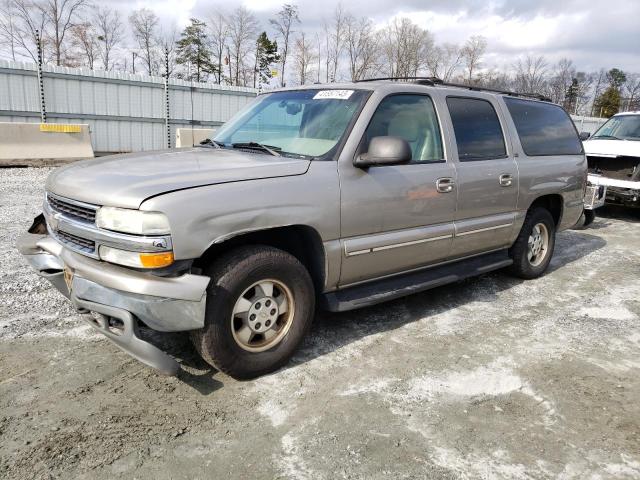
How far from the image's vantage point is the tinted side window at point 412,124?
12.2ft

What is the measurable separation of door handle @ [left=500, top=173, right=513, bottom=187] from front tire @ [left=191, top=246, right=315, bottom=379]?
2.31 metres

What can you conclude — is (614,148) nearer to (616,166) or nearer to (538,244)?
(616,166)

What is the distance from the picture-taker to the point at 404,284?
157 inches

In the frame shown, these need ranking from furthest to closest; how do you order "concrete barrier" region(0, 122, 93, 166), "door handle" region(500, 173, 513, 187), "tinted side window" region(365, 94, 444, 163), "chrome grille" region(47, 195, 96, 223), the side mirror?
"concrete barrier" region(0, 122, 93, 166), "door handle" region(500, 173, 513, 187), "tinted side window" region(365, 94, 444, 163), the side mirror, "chrome grille" region(47, 195, 96, 223)

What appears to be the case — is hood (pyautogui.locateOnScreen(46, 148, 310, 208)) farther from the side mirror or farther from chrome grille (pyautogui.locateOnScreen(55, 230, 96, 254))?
the side mirror

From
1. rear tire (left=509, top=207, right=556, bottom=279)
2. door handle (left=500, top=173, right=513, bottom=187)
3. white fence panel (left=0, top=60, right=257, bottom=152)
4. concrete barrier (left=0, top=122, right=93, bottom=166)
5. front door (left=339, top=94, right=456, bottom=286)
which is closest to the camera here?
front door (left=339, top=94, right=456, bottom=286)

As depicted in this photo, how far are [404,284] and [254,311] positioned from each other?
138 centimetres

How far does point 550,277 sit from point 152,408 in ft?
15.3

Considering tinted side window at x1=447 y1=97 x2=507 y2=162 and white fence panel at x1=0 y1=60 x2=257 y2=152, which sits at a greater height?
white fence panel at x1=0 y1=60 x2=257 y2=152

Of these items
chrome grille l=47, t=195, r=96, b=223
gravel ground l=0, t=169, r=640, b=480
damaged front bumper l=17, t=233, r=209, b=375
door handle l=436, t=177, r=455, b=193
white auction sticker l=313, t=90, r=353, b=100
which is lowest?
gravel ground l=0, t=169, r=640, b=480

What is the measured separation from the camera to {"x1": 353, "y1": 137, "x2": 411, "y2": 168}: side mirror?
331 cm

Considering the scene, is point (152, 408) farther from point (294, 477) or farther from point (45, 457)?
point (294, 477)

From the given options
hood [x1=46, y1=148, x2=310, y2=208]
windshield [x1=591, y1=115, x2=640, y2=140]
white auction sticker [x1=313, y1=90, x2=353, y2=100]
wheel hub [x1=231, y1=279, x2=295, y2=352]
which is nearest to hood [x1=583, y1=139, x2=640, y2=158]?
windshield [x1=591, y1=115, x2=640, y2=140]

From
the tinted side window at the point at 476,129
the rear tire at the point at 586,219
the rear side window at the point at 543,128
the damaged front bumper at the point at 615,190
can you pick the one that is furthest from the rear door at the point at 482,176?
the damaged front bumper at the point at 615,190
